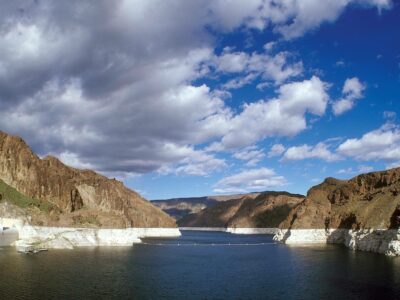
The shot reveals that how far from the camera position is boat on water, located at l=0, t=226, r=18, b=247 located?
12988 centimetres

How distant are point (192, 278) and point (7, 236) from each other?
245ft

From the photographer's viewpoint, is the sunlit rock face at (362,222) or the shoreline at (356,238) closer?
the shoreline at (356,238)

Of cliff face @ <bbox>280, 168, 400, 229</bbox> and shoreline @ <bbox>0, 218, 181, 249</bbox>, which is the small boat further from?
cliff face @ <bbox>280, 168, 400, 229</bbox>

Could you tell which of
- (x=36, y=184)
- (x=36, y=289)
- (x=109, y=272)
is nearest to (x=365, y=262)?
(x=109, y=272)

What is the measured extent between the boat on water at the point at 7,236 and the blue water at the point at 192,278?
874 inches

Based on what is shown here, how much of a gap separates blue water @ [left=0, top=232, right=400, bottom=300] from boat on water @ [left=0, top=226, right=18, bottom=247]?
72.8ft

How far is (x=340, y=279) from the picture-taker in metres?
77.2

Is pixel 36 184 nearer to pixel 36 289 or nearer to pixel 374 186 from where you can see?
pixel 36 289

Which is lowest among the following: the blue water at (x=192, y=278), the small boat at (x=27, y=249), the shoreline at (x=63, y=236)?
the blue water at (x=192, y=278)

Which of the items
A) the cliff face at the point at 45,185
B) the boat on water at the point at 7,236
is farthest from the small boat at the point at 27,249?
the cliff face at the point at 45,185

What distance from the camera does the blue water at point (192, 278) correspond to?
63.6 meters

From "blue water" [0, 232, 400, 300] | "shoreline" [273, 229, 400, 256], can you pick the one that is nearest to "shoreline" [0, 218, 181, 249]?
"blue water" [0, 232, 400, 300]

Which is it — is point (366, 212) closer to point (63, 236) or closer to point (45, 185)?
point (63, 236)

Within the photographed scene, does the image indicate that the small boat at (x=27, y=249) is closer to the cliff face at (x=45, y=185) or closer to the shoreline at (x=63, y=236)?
the shoreline at (x=63, y=236)
